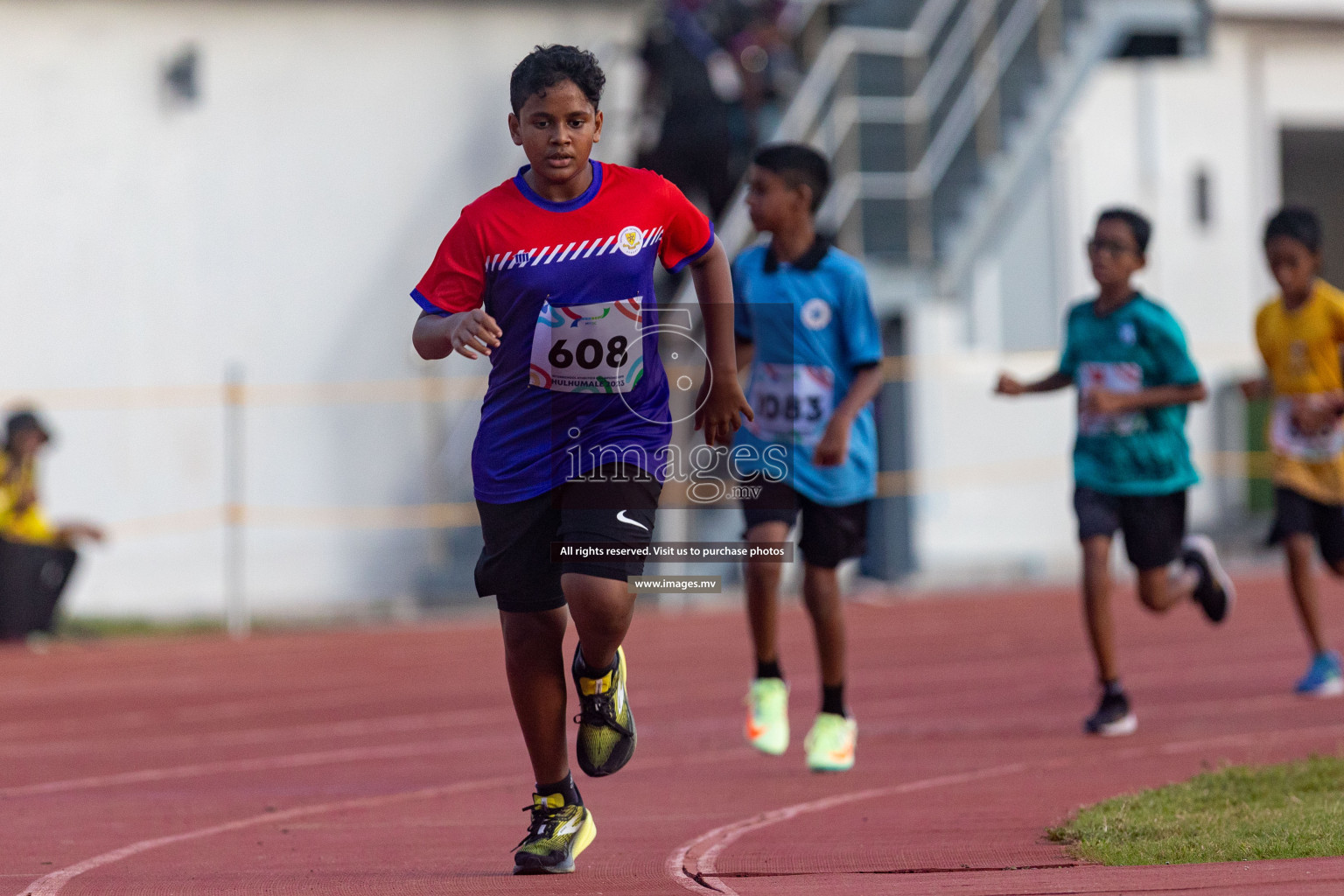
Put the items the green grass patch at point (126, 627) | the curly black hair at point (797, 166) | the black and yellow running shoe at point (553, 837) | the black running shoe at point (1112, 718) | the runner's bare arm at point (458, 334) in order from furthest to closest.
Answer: the green grass patch at point (126, 627)
the black running shoe at point (1112, 718)
the curly black hair at point (797, 166)
the black and yellow running shoe at point (553, 837)
the runner's bare arm at point (458, 334)

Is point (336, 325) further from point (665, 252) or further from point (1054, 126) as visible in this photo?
point (665, 252)

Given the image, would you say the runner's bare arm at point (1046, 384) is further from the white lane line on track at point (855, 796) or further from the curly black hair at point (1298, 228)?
the white lane line on track at point (855, 796)

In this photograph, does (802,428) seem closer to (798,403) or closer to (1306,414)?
(798,403)

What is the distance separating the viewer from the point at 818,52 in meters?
17.5

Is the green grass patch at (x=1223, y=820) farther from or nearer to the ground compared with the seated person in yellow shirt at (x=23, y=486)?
nearer to the ground

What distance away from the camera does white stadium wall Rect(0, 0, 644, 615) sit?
16828 millimetres

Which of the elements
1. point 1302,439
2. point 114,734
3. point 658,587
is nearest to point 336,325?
point 114,734

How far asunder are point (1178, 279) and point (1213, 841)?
17.8 m

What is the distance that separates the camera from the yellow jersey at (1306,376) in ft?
30.7

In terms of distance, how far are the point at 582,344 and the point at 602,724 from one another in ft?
3.18

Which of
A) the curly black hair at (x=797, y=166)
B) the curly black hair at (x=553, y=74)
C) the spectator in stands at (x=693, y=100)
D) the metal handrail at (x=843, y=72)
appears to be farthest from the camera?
the metal handrail at (x=843, y=72)

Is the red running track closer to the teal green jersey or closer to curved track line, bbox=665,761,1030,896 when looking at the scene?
curved track line, bbox=665,761,1030,896

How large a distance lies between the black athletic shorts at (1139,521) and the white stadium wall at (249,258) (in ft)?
29.8

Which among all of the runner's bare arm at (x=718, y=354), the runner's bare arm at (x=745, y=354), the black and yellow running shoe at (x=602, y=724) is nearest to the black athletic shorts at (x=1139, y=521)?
the runner's bare arm at (x=745, y=354)
